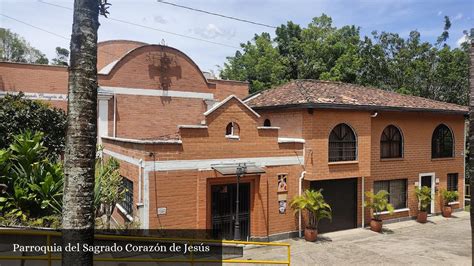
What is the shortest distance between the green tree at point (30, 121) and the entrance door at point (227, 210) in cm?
768

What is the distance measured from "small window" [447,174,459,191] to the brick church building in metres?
0.06

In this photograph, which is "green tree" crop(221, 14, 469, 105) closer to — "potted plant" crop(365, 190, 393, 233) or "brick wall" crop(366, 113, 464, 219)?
"brick wall" crop(366, 113, 464, 219)

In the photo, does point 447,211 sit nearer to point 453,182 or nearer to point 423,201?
point 453,182

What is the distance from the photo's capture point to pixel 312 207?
13977 mm

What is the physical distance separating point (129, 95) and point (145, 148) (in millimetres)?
9264

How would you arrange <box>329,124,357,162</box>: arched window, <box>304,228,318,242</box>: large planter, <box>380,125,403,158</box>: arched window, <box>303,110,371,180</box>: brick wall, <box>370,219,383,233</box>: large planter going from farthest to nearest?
<box>380,125,403,158</box>: arched window < <box>370,219,383,233</box>: large planter < <box>329,124,357,162</box>: arched window < <box>303,110,371,180</box>: brick wall < <box>304,228,318,242</box>: large planter

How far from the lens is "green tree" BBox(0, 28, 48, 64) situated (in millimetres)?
47719

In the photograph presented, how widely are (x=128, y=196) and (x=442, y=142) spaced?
Answer: 16.7 meters

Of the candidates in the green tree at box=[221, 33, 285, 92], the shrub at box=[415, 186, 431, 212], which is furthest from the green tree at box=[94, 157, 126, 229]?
the green tree at box=[221, 33, 285, 92]

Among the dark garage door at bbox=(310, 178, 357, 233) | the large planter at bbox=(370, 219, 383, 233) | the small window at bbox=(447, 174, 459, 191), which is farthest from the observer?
the small window at bbox=(447, 174, 459, 191)

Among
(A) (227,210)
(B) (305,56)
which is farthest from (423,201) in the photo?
(B) (305,56)

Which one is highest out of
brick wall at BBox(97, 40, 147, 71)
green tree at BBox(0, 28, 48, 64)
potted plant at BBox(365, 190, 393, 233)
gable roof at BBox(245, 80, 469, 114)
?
green tree at BBox(0, 28, 48, 64)

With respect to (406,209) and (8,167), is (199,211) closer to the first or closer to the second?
(8,167)

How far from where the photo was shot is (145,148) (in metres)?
11.8
